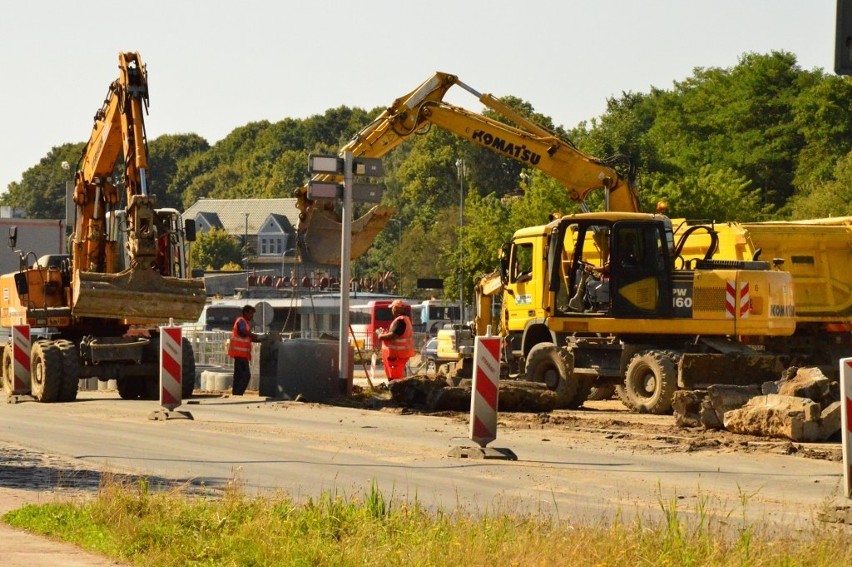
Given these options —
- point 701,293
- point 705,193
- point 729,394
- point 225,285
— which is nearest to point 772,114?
point 705,193

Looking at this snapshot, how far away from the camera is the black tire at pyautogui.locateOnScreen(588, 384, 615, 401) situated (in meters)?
28.2

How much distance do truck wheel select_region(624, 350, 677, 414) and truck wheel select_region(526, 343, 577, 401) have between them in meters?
0.92

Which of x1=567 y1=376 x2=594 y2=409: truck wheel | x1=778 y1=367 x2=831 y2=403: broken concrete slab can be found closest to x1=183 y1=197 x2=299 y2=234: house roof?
x1=567 y1=376 x2=594 y2=409: truck wheel

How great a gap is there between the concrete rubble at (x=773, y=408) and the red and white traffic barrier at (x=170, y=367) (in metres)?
7.08

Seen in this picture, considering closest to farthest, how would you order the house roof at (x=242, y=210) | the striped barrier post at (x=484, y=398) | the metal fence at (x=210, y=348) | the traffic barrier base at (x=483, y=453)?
the traffic barrier base at (x=483, y=453) < the striped barrier post at (x=484, y=398) < the metal fence at (x=210, y=348) < the house roof at (x=242, y=210)

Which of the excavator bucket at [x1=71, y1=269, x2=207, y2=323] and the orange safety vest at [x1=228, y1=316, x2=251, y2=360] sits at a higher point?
the excavator bucket at [x1=71, y1=269, x2=207, y2=323]

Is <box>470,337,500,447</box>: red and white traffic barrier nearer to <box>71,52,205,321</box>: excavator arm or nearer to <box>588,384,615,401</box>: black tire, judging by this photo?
<box>71,52,205,321</box>: excavator arm

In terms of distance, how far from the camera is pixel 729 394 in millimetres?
20125

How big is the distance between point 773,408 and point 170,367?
8.48m

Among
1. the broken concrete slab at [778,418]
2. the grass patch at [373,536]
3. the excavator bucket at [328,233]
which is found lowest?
the grass patch at [373,536]

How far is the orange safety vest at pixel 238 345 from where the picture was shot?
2872 cm

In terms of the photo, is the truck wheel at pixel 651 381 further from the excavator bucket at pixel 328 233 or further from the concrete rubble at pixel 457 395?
the excavator bucket at pixel 328 233

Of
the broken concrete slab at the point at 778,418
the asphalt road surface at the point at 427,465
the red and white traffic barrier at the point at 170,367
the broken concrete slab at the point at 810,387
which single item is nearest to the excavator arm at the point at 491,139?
the red and white traffic barrier at the point at 170,367

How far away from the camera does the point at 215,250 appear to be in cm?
16550
